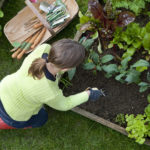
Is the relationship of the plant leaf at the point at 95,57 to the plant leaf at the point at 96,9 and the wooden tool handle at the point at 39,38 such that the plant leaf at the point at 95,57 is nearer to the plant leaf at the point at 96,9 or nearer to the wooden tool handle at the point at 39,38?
the plant leaf at the point at 96,9

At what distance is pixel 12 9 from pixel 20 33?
0.53 meters

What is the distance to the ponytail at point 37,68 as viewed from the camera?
68.7 inches

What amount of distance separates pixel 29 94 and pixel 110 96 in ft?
3.20

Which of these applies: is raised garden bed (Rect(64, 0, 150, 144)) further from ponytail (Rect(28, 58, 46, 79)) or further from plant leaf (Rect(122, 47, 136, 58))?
ponytail (Rect(28, 58, 46, 79))

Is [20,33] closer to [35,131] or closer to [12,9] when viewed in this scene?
[12,9]

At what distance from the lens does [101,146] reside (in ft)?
8.82

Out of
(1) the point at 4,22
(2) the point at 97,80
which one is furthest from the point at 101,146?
(1) the point at 4,22

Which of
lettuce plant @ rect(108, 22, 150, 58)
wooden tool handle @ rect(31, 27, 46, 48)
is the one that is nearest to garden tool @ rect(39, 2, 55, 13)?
wooden tool handle @ rect(31, 27, 46, 48)

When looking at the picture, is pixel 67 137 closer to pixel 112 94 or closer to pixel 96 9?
pixel 112 94

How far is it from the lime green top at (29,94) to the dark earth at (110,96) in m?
0.48

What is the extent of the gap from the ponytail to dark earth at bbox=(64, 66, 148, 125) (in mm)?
862

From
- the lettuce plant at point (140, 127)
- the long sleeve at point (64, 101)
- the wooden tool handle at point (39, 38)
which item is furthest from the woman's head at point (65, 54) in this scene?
the wooden tool handle at point (39, 38)

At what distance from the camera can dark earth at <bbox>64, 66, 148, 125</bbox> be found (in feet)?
8.00

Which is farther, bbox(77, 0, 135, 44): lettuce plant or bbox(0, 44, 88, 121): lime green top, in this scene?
bbox(77, 0, 135, 44): lettuce plant
